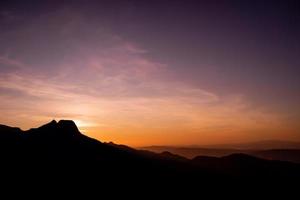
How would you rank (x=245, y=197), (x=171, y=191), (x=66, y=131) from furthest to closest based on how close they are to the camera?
1. (x=66, y=131)
2. (x=245, y=197)
3. (x=171, y=191)

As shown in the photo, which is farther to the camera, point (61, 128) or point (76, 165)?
point (61, 128)

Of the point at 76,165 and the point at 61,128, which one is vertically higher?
the point at 61,128

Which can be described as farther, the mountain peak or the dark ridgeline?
the mountain peak

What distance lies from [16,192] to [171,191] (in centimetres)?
2594

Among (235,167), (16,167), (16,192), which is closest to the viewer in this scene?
(16,192)

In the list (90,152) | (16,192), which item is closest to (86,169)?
(90,152)

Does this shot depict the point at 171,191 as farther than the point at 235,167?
No

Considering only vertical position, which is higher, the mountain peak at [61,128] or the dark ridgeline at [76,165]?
the mountain peak at [61,128]

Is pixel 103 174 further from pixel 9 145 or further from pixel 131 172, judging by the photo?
pixel 9 145

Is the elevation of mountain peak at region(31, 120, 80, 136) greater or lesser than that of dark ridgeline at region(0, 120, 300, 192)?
greater

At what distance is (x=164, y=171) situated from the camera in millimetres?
67812

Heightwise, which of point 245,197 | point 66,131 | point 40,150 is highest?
point 66,131

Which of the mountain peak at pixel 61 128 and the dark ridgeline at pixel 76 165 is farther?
the mountain peak at pixel 61 128

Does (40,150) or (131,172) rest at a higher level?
(40,150)
